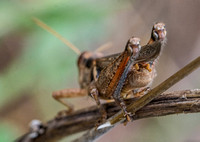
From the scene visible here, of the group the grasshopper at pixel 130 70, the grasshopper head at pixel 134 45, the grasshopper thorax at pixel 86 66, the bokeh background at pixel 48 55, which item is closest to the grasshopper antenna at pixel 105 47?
the bokeh background at pixel 48 55

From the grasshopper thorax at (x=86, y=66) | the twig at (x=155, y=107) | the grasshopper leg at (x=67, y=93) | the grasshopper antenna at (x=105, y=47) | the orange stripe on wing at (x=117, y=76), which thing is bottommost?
the twig at (x=155, y=107)

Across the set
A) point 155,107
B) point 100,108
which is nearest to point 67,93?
point 100,108

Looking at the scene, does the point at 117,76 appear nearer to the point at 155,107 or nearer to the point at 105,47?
the point at 155,107

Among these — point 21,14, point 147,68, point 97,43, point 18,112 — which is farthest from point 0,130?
point 147,68

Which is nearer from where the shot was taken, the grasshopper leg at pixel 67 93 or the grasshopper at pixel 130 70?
the grasshopper at pixel 130 70

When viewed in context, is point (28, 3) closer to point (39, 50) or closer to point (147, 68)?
point (39, 50)

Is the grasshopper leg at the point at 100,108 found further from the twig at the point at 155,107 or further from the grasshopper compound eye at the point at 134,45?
the grasshopper compound eye at the point at 134,45

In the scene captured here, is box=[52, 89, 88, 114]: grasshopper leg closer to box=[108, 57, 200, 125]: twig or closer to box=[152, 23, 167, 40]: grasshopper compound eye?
box=[108, 57, 200, 125]: twig
